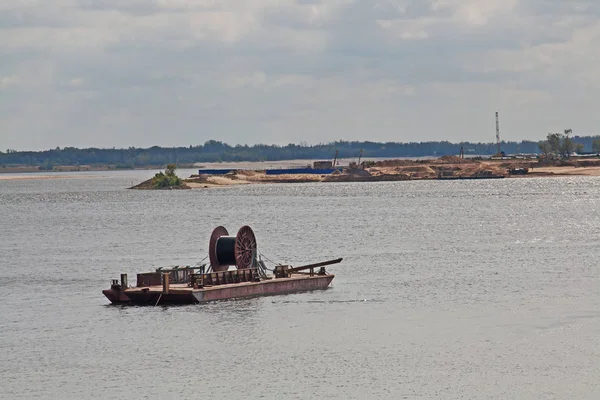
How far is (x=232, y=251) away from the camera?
68438mm

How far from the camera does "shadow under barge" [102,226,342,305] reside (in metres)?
62.8

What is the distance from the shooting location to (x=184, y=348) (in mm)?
53562

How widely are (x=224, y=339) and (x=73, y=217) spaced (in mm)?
108238

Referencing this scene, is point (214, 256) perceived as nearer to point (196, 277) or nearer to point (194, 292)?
point (196, 277)

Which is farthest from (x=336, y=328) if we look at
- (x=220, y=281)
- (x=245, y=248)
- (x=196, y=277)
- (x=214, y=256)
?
(x=214, y=256)

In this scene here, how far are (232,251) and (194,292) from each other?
21.7 ft

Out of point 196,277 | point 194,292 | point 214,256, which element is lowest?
point 194,292

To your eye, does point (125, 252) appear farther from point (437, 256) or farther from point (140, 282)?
point (140, 282)

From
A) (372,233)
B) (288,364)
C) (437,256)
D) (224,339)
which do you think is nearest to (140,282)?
(224,339)

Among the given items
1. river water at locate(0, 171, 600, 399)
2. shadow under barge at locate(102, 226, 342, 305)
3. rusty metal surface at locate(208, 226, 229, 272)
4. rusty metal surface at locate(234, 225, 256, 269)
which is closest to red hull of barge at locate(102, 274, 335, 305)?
shadow under barge at locate(102, 226, 342, 305)

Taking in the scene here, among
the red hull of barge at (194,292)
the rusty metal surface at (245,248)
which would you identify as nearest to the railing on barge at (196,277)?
the red hull of barge at (194,292)

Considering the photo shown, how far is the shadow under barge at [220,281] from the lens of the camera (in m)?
62.8

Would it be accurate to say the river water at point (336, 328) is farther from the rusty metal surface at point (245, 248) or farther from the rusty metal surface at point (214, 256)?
the rusty metal surface at point (214, 256)

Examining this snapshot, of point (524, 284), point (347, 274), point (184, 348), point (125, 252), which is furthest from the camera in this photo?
point (125, 252)
